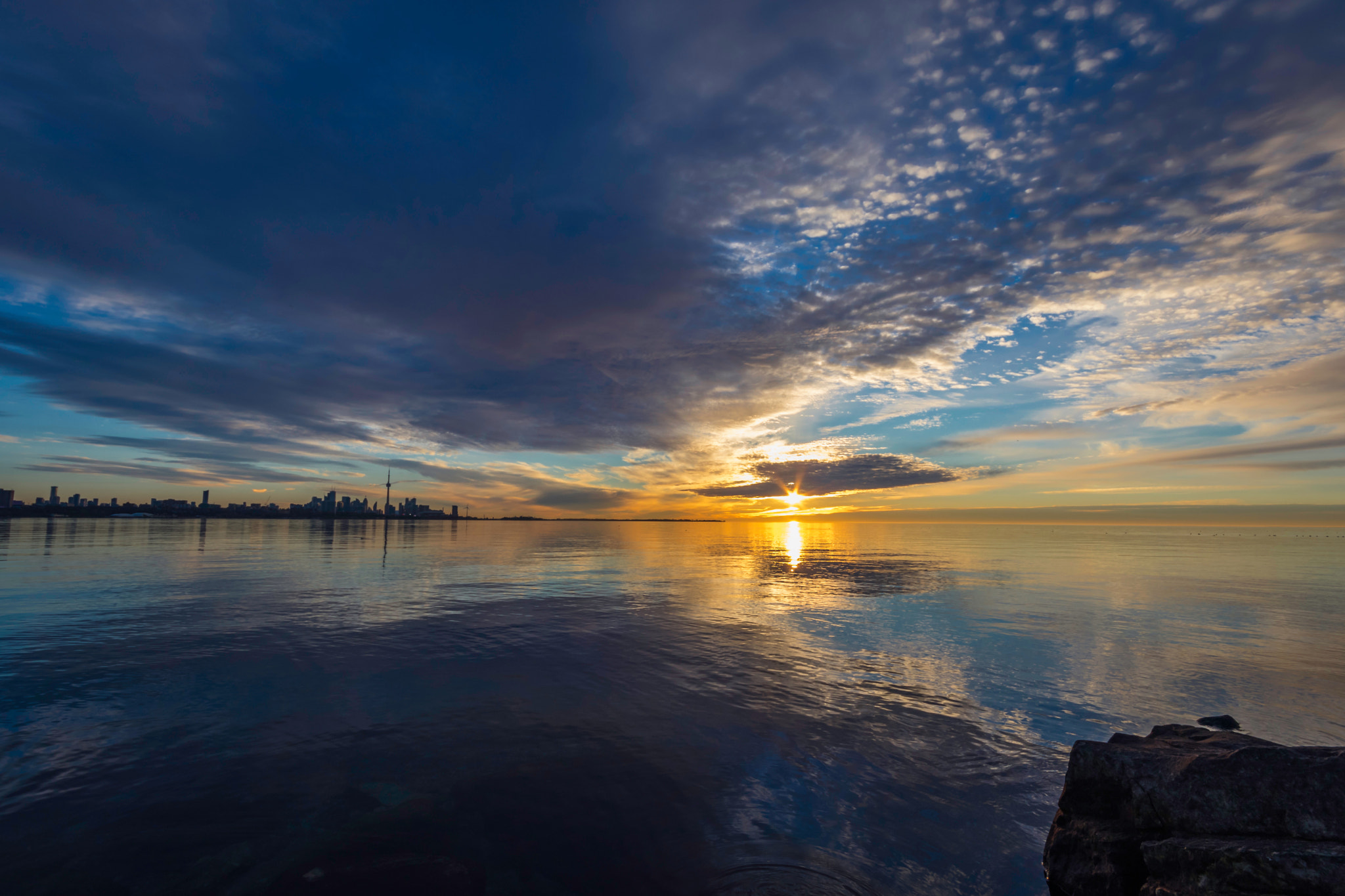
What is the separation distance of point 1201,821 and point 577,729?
11.6 meters

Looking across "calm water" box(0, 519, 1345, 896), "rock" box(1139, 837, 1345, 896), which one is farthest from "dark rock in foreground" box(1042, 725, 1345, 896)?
"calm water" box(0, 519, 1345, 896)

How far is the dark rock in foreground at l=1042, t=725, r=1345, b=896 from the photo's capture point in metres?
5.92

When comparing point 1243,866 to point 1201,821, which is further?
point 1201,821

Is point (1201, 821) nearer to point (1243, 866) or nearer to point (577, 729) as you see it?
point (1243, 866)

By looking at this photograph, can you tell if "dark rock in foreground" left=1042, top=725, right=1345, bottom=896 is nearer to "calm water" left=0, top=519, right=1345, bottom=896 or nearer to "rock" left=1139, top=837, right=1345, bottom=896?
"rock" left=1139, top=837, right=1345, bottom=896

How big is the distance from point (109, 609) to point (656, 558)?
52.4 meters

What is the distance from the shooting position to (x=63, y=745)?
39.7ft

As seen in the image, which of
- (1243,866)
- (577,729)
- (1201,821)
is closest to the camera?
(1243,866)

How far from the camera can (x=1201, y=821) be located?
6.82 m

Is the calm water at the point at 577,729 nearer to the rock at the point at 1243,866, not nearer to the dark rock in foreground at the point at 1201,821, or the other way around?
the dark rock in foreground at the point at 1201,821

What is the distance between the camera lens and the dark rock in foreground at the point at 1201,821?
19.4ft

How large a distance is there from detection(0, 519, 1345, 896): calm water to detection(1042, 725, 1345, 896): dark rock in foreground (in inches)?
50.1

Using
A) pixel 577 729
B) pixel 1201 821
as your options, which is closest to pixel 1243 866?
pixel 1201 821

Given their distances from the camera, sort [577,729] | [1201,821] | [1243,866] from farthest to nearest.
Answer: [577,729]
[1201,821]
[1243,866]
